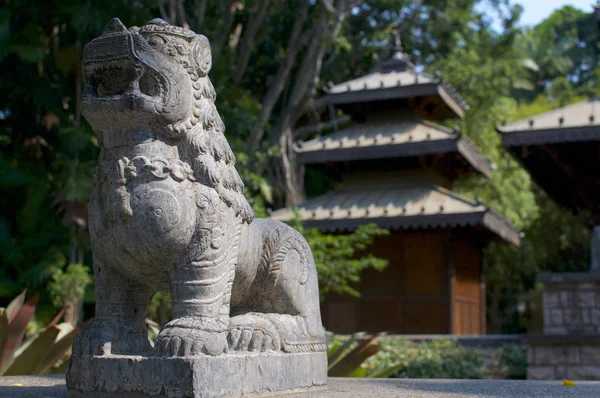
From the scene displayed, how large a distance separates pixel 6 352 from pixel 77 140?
823 centimetres

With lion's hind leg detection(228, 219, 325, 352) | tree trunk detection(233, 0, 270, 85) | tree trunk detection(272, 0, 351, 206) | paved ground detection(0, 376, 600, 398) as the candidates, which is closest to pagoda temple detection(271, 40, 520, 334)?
tree trunk detection(272, 0, 351, 206)

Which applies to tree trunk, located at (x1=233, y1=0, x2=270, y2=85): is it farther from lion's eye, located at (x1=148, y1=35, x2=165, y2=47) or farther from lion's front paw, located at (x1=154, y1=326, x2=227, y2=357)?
lion's front paw, located at (x1=154, y1=326, x2=227, y2=357)

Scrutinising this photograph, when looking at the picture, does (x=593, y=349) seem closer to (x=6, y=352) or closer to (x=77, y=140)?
(x=6, y=352)

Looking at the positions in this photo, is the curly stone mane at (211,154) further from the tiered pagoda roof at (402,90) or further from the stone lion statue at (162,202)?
the tiered pagoda roof at (402,90)

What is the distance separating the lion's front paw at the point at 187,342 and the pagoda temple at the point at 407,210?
11.0 meters

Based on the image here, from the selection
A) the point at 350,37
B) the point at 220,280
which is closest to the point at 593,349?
the point at 220,280

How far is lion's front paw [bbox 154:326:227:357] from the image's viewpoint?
360 centimetres

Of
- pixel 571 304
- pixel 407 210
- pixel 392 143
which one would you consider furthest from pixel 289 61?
pixel 571 304

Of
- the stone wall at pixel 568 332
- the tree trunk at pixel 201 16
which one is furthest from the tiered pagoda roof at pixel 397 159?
the tree trunk at pixel 201 16

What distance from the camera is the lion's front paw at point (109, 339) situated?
3924mm

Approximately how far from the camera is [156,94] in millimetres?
3787

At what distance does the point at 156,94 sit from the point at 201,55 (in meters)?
0.35

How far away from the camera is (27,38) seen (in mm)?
15180

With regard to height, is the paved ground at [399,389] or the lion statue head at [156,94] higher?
the lion statue head at [156,94]
